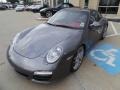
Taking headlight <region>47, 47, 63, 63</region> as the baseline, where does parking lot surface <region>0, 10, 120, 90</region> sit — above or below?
below

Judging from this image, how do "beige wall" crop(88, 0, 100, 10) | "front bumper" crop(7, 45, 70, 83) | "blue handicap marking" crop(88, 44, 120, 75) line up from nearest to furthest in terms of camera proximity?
1. "front bumper" crop(7, 45, 70, 83)
2. "blue handicap marking" crop(88, 44, 120, 75)
3. "beige wall" crop(88, 0, 100, 10)

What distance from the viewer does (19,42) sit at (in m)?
2.90

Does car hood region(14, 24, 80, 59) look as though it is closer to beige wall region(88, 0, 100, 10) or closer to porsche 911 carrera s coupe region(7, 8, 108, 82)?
porsche 911 carrera s coupe region(7, 8, 108, 82)

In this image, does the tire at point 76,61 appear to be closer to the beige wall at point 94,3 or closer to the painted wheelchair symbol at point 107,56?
the painted wheelchair symbol at point 107,56

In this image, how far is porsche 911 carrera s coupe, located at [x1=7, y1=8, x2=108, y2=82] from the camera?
2.32m

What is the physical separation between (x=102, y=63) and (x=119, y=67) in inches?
16.5

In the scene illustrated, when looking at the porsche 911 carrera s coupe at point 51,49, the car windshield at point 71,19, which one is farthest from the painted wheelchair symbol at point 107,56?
the car windshield at point 71,19

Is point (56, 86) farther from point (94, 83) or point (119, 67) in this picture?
point (119, 67)

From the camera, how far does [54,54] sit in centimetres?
245

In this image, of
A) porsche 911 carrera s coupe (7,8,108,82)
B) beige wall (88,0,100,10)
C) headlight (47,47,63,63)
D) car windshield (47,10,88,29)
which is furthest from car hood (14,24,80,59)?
beige wall (88,0,100,10)

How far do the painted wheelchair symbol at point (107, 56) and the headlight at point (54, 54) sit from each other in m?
1.65

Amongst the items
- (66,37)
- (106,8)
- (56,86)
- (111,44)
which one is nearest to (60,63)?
(56,86)

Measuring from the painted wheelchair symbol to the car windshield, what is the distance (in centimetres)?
→ 109

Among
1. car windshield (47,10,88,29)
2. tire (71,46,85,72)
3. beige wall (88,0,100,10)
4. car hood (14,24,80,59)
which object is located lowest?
tire (71,46,85,72)
